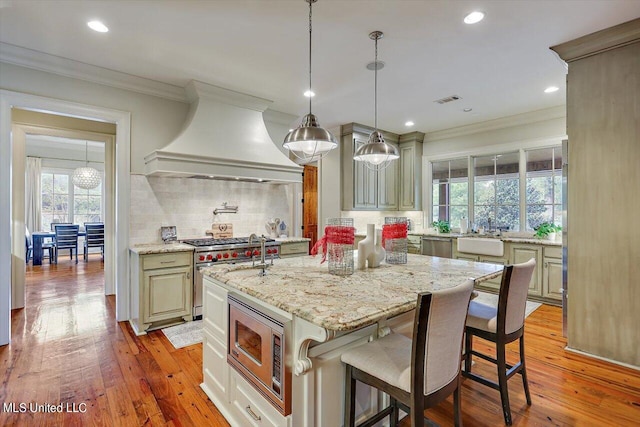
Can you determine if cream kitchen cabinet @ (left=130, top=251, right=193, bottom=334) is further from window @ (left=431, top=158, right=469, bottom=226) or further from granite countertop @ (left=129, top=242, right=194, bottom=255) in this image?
window @ (left=431, top=158, right=469, bottom=226)

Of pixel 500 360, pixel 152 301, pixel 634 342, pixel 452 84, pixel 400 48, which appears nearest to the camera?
pixel 500 360

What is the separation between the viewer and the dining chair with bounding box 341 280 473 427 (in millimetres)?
1267

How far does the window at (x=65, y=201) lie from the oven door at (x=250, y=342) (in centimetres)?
882

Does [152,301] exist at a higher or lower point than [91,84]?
lower

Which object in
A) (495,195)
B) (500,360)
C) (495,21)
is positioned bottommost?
(500,360)

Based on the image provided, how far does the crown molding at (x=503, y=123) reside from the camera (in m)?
4.48

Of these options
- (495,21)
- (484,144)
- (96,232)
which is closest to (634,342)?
(495,21)

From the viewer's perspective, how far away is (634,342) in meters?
2.54

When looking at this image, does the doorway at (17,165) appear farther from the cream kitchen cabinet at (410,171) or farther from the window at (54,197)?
the window at (54,197)

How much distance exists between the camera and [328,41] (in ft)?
8.97

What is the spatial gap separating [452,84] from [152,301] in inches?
161

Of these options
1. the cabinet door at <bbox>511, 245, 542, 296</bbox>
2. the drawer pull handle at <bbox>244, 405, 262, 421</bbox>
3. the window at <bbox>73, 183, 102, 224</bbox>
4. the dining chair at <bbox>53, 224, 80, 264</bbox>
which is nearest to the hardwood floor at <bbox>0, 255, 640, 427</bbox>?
the drawer pull handle at <bbox>244, 405, 262, 421</bbox>

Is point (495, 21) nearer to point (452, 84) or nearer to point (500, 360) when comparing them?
point (452, 84)

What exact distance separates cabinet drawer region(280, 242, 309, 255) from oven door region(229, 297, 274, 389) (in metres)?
2.43
